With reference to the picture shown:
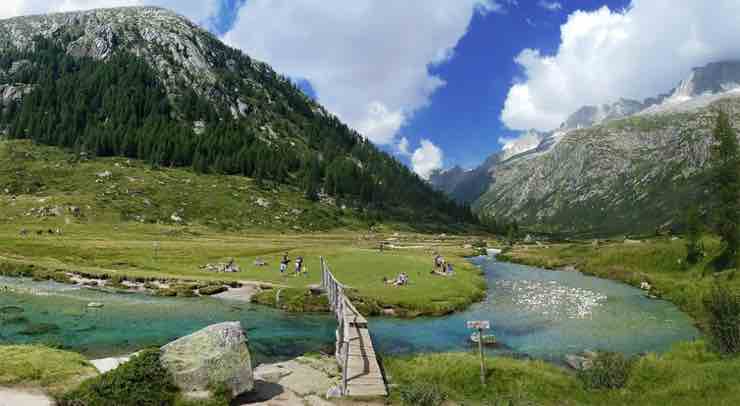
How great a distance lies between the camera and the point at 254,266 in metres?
73.0

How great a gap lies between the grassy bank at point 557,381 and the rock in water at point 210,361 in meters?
7.72

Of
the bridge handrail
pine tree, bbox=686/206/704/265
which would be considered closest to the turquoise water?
the bridge handrail

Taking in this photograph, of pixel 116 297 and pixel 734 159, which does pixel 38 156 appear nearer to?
pixel 116 297

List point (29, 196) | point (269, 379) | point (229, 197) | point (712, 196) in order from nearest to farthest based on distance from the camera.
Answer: point (269, 379)
point (712, 196)
point (29, 196)
point (229, 197)

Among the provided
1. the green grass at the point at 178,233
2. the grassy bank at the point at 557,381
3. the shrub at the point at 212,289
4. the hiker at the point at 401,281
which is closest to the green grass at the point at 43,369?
the grassy bank at the point at 557,381

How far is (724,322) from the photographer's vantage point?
28078 millimetres

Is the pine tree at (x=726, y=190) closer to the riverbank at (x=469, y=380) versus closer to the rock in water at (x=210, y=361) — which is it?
the riverbank at (x=469, y=380)

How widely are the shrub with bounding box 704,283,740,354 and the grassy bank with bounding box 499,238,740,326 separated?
13913mm

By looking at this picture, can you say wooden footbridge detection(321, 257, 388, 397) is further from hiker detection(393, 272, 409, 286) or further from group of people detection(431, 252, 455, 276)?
group of people detection(431, 252, 455, 276)

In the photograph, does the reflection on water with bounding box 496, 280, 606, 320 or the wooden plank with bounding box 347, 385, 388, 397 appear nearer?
the wooden plank with bounding box 347, 385, 388, 397

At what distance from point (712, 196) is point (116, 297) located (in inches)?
3461

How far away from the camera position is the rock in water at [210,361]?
67.9 ft

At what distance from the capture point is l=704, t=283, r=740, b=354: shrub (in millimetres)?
27247

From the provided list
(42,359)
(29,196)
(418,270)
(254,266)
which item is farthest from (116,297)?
(29,196)
